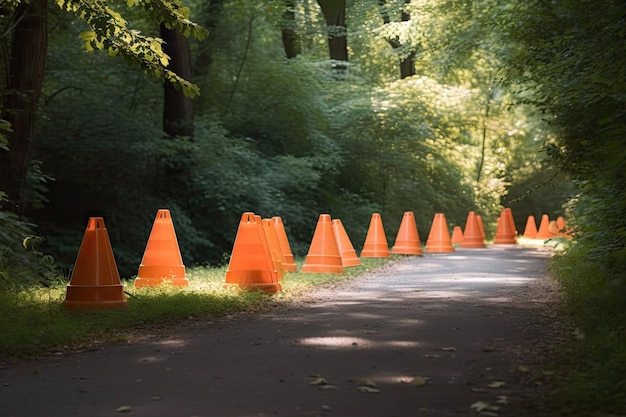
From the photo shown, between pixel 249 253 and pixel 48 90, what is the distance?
11.3 meters

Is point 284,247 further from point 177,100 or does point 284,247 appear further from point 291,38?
point 291,38

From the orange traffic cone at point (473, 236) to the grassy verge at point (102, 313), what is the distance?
15.9 m

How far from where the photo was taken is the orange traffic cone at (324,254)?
17.8m

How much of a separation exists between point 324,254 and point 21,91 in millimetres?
5709

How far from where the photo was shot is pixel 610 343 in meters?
8.09

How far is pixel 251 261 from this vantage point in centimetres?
1366

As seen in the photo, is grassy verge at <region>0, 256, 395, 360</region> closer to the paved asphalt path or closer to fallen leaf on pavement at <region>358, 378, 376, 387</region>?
the paved asphalt path

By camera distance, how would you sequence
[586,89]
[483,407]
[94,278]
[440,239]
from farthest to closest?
1. [440,239]
2. [586,89]
3. [94,278]
4. [483,407]

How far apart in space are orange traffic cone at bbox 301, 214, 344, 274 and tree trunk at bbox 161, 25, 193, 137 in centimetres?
825

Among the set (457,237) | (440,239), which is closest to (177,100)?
(440,239)

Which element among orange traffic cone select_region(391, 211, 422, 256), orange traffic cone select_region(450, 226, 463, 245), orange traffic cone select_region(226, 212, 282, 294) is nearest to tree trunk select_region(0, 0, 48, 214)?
orange traffic cone select_region(226, 212, 282, 294)

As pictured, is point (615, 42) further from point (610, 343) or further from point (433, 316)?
point (610, 343)

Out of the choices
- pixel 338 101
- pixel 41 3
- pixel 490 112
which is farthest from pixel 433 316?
pixel 490 112

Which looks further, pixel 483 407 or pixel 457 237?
pixel 457 237
